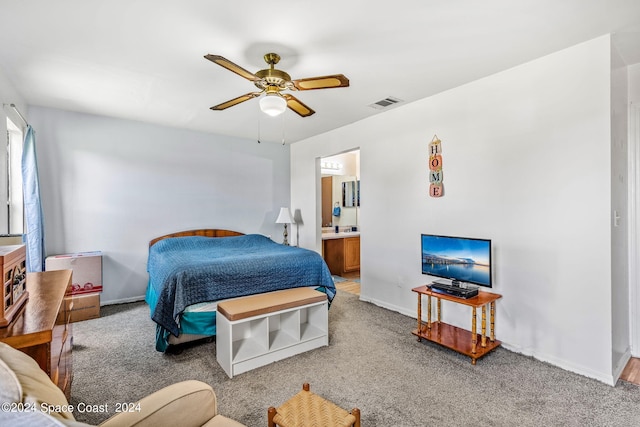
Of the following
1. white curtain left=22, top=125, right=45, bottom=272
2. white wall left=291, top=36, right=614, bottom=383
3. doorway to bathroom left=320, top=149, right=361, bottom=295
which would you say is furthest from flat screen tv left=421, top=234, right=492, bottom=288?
white curtain left=22, top=125, right=45, bottom=272

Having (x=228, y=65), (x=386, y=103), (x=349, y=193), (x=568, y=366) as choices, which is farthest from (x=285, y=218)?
(x=568, y=366)

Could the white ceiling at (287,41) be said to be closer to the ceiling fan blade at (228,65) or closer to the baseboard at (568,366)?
the ceiling fan blade at (228,65)

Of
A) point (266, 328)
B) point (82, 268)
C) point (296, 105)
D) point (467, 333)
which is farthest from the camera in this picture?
point (82, 268)

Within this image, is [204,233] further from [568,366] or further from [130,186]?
[568,366]

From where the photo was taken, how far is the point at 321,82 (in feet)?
7.51

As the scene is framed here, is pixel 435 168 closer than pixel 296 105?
No

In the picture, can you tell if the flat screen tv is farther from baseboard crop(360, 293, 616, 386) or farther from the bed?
the bed

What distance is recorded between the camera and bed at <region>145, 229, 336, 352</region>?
2.70 meters

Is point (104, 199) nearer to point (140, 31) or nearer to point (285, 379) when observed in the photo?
point (140, 31)

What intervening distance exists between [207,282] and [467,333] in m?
2.46

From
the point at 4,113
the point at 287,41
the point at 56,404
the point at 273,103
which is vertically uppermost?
the point at 287,41

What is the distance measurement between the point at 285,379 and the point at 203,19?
8.43 ft

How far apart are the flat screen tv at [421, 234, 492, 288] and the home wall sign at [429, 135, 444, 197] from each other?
622 mm

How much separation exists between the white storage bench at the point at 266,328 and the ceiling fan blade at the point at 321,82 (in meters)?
1.75
